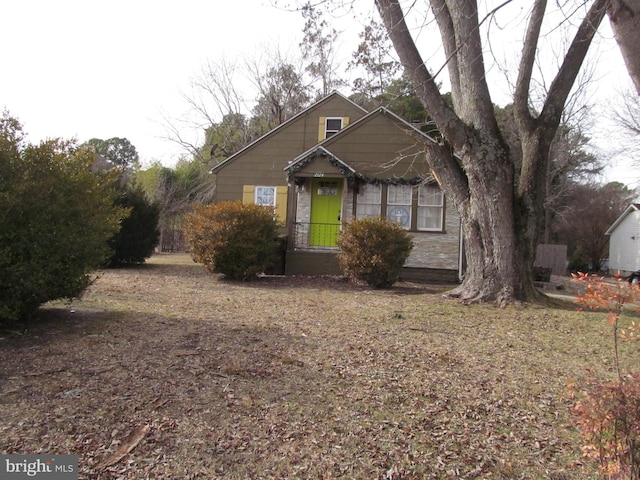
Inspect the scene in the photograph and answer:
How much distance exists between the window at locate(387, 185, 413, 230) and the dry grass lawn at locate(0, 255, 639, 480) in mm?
7254

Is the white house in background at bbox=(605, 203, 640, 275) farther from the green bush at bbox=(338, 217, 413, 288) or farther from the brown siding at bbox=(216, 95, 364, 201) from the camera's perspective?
the green bush at bbox=(338, 217, 413, 288)

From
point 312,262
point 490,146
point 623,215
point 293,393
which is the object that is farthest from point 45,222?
point 623,215

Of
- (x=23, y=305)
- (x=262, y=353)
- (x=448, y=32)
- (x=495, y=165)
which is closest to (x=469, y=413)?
(x=262, y=353)

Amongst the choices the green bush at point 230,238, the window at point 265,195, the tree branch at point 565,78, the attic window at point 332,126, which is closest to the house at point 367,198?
the window at point 265,195

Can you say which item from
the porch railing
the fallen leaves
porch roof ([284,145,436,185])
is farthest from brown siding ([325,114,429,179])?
the fallen leaves

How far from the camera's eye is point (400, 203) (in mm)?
14062

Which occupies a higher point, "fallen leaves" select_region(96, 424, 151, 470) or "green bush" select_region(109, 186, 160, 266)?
"green bush" select_region(109, 186, 160, 266)

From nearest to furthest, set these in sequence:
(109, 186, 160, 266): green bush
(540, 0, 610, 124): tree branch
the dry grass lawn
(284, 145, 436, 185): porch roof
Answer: the dry grass lawn → (540, 0, 610, 124): tree branch → (284, 145, 436, 185): porch roof → (109, 186, 160, 266): green bush

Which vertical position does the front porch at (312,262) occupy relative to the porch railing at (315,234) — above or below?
below

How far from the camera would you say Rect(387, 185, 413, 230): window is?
14.0 meters

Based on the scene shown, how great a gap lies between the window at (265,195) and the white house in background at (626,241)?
23075 mm

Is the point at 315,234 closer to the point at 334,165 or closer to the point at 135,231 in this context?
the point at 334,165

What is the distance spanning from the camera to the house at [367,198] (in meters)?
13.5

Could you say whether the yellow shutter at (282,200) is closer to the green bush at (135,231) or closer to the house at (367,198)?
the house at (367,198)
